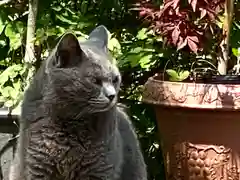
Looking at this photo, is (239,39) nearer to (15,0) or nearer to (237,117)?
(237,117)

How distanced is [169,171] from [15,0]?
1034 mm

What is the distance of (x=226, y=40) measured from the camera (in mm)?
2695

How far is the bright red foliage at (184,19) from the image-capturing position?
245 cm

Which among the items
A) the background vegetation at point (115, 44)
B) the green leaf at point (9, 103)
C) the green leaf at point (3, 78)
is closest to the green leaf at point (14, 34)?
the background vegetation at point (115, 44)

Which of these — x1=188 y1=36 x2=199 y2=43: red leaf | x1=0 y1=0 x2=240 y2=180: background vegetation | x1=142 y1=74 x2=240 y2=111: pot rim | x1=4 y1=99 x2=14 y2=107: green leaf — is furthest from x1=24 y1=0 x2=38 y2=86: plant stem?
x1=188 y1=36 x2=199 y2=43: red leaf

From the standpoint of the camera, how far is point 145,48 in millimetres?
2783

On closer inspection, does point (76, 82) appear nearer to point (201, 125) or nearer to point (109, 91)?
point (109, 91)

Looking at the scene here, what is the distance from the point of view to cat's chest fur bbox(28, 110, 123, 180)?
2.01 meters

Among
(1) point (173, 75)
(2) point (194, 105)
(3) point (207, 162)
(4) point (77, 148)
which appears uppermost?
(1) point (173, 75)

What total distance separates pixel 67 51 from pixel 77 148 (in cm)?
32

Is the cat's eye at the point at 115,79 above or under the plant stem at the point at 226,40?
under

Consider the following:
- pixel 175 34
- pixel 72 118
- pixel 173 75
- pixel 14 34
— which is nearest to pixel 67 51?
pixel 72 118

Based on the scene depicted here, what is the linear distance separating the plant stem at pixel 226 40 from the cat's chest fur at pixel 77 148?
32.2 inches

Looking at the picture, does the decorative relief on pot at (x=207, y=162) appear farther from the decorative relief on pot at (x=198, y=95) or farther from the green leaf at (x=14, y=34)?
the green leaf at (x=14, y=34)
